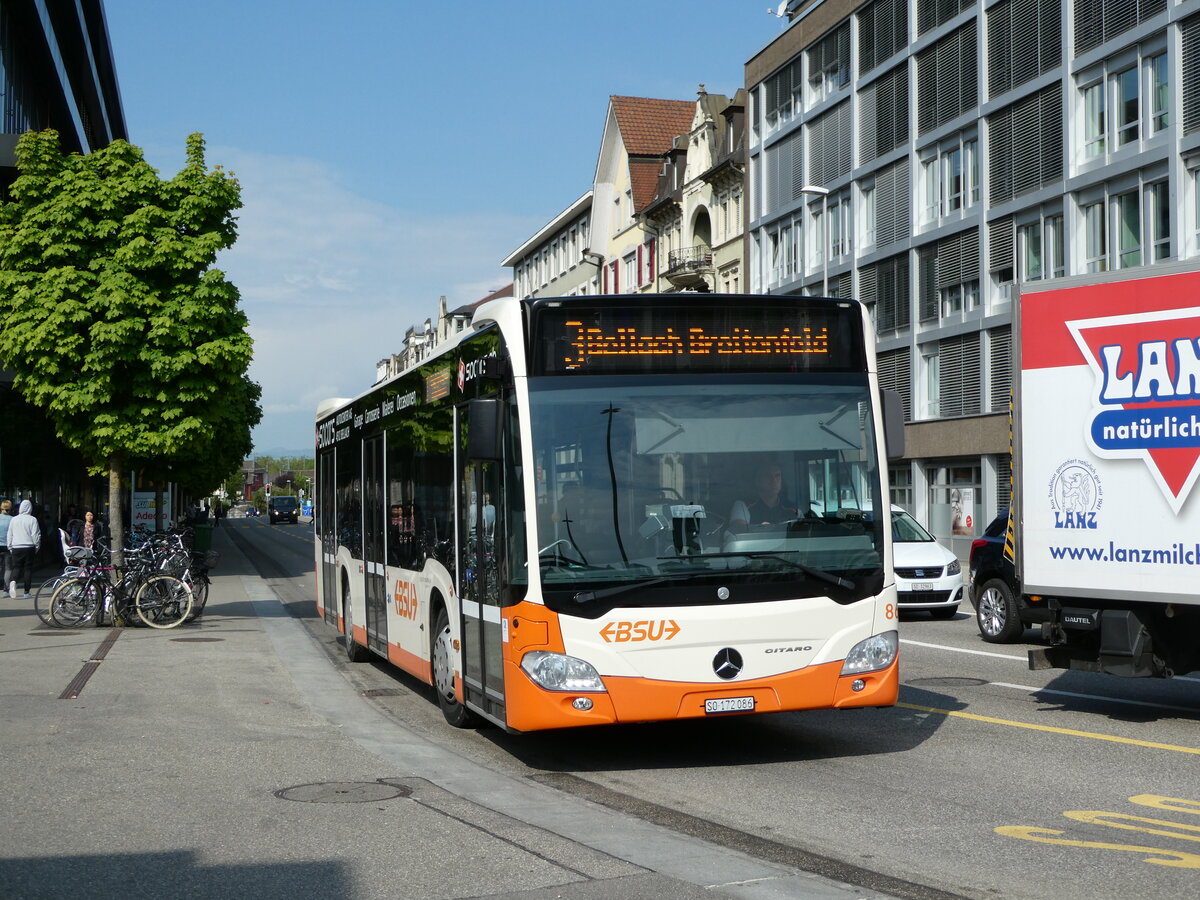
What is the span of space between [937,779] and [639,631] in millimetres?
1910

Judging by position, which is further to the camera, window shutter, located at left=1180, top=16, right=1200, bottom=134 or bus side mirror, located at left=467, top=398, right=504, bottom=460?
window shutter, located at left=1180, top=16, right=1200, bottom=134

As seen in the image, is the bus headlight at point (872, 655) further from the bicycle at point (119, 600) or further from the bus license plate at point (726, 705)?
the bicycle at point (119, 600)

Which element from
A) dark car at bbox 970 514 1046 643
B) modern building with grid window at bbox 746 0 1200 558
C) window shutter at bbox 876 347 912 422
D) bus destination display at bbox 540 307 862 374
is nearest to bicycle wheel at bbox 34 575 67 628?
dark car at bbox 970 514 1046 643

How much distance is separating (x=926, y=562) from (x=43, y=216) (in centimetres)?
1296

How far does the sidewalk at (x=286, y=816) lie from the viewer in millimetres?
6035

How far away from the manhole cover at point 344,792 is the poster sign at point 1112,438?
5.65 meters

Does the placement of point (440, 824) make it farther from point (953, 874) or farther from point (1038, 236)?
point (1038, 236)

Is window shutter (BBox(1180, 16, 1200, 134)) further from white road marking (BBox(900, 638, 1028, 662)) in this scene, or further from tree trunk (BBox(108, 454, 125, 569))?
tree trunk (BBox(108, 454, 125, 569))

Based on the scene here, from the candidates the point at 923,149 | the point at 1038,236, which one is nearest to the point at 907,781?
the point at 1038,236

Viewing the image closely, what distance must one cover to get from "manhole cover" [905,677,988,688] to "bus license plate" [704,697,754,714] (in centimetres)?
479

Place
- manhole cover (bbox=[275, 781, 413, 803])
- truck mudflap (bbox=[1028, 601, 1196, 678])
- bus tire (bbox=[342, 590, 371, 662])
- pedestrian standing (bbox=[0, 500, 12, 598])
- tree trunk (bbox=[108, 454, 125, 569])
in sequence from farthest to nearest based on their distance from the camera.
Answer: pedestrian standing (bbox=[0, 500, 12, 598]), tree trunk (bbox=[108, 454, 125, 569]), bus tire (bbox=[342, 590, 371, 662]), truck mudflap (bbox=[1028, 601, 1196, 678]), manhole cover (bbox=[275, 781, 413, 803])

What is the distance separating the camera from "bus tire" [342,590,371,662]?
626 inches

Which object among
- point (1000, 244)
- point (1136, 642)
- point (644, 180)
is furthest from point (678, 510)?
point (644, 180)

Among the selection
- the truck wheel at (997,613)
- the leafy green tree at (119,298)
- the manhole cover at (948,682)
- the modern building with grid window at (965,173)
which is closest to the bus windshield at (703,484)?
the manhole cover at (948,682)
